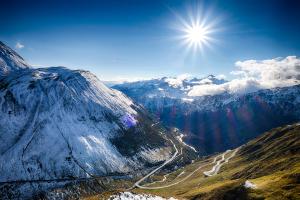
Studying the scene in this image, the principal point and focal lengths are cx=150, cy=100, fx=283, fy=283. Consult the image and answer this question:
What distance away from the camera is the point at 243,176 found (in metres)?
154

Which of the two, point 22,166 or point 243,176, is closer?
point 243,176

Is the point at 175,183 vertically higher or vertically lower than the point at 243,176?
lower

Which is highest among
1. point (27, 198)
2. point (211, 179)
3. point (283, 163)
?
point (283, 163)

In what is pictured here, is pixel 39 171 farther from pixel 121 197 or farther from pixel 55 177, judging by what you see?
pixel 121 197

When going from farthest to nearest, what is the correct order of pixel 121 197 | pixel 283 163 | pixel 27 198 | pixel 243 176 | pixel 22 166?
pixel 22 166 < pixel 27 198 < pixel 243 176 < pixel 283 163 < pixel 121 197

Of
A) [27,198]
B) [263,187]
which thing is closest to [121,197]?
[263,187]

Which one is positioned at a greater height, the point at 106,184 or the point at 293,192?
the point at 293,192

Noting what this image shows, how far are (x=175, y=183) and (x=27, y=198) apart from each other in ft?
309

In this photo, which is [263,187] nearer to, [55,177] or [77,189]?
[77,189]

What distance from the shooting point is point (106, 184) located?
196 metres

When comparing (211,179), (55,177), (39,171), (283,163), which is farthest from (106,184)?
(283,163)

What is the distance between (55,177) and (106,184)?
34459 millimetres

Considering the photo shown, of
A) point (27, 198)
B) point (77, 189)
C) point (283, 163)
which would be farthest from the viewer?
point (77, 189)

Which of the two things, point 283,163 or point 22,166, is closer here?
point 283,163
